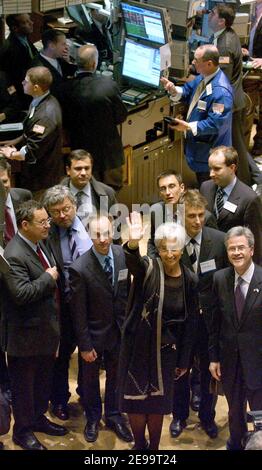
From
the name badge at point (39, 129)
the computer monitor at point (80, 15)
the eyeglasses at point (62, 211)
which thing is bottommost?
the name badge at point (39, 129)

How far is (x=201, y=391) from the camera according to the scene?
5.50 m

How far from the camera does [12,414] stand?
18.6 feet

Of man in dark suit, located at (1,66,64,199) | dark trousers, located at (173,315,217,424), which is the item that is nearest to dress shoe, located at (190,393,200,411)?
dark trousers, located at (173,315,217,424)

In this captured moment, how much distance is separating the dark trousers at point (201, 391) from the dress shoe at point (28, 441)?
2.72 feet

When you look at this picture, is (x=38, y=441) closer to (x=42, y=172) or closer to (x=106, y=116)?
(x=42, y=172)

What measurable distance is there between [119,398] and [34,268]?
33.2 inches

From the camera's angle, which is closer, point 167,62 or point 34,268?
point 34,268

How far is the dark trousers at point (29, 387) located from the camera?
5.22 meters

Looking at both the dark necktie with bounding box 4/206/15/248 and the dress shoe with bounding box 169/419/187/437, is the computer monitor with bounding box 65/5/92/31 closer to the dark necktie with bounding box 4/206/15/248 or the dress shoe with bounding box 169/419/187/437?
the dark necktie with bounding box 4/206/15/248

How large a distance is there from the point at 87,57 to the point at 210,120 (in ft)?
3.40

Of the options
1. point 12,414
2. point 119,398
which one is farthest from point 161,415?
point 12,414

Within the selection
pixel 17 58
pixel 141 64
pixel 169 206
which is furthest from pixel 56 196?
pixel 141 64

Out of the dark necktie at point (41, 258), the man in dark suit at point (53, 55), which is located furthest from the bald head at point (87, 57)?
the dark necktie at point (41, 258)

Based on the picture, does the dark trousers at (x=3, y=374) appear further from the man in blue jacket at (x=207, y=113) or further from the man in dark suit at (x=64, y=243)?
the man in blue jacket at (x=207, y=113)
